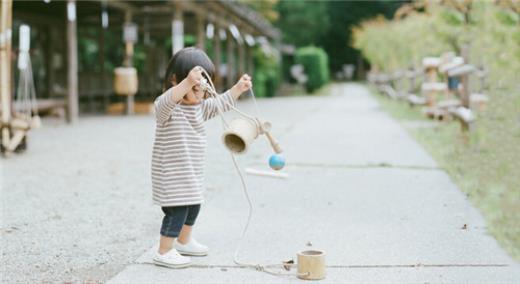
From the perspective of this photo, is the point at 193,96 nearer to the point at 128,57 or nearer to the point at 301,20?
the point at 128,57

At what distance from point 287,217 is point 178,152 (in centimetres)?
157

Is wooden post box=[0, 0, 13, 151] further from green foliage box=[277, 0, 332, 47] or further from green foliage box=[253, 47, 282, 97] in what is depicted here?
green foliage box=[277, 0, 332, 47]

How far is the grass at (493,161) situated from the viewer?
5.08 m

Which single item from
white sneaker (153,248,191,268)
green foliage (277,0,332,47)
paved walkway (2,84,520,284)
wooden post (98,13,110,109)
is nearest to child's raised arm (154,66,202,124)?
white sneaker (153,248,191,268)

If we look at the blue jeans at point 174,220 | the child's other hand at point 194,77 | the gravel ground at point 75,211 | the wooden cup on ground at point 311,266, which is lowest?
the gravel ground at point 75,211

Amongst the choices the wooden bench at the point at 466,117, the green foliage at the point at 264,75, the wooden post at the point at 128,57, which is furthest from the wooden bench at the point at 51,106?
the green foliage at the point at 264,75

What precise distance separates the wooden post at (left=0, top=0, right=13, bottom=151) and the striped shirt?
5701 mm

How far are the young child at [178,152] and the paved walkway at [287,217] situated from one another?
233mm

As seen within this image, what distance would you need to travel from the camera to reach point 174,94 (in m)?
3.69

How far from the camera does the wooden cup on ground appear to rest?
3.59 metres

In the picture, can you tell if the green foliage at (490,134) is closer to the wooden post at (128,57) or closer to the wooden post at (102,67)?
the wooden post at (128,57)

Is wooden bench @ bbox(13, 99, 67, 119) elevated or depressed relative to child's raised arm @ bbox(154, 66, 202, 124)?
depressed

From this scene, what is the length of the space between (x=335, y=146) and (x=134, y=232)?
529cm

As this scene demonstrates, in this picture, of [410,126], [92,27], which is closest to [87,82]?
[92,27]
